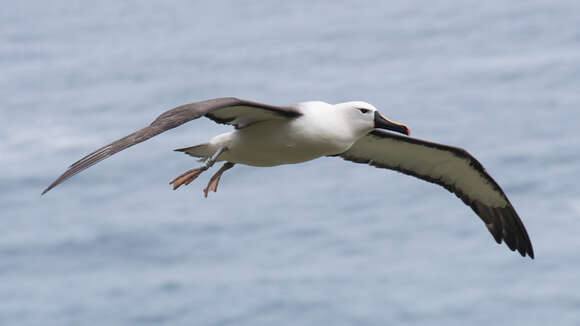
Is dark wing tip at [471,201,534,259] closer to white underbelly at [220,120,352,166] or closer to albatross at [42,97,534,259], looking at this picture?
albatross at [42,97,534,259]

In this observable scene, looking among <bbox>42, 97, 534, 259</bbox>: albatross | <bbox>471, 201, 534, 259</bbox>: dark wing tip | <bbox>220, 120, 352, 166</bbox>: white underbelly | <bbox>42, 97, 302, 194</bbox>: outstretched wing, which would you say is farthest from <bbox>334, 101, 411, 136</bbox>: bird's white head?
<bbox>471, 201, 534, 259</bbox>: dark wing tip

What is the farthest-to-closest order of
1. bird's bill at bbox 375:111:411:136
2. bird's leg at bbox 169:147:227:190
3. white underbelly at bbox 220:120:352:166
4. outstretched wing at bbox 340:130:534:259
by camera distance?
outstretched wing at bbox 340:130:534:259
bird's bill at bbox 375:111:411:136
white underbelly at bbox 220:120:352:166
bird's leg at bbox 169:147:227:190

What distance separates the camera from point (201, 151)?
13742 mm

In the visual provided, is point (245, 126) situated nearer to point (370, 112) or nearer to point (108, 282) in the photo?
point (370, 112)

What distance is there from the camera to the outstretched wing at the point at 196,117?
10.9 m

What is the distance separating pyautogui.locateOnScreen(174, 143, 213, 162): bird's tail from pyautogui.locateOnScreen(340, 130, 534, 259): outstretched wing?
261 centimetres

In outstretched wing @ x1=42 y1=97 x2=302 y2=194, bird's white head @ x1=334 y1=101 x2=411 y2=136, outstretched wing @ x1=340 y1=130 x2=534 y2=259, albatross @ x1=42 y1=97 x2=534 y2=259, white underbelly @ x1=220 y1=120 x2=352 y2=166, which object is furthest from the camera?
outstretched wing @ x1=340 y1=130 x2=534 y2=259

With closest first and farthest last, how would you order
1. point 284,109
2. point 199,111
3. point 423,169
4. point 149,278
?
1. point 199,111
2. point 284,109
3. point 423,169
4. point 149,278

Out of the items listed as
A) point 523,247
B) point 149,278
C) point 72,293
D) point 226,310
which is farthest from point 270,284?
point 523,247

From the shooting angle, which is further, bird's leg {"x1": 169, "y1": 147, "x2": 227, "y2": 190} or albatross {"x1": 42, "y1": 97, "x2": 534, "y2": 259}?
bird's leg {"x1": 169, "y1": 147, "x2": 227, "y2": 190}

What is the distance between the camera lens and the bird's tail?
13641mm

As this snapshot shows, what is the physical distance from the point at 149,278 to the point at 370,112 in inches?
1771

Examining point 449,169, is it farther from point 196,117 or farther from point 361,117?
point 196,117

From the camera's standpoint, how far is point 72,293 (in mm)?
57969
